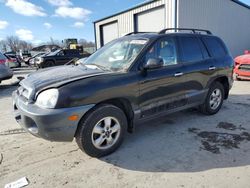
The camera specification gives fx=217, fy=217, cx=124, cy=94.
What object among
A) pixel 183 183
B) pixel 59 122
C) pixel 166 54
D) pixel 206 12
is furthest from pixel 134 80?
pixel 206 12

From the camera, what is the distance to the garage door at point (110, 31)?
637 inches

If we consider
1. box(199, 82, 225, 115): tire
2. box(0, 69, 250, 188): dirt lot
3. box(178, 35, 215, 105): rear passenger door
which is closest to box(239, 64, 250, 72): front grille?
box(199, 82, 225, 115): tire

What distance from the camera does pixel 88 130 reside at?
2867mm

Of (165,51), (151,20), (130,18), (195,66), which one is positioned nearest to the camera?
(165,51)

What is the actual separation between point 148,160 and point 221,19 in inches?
537

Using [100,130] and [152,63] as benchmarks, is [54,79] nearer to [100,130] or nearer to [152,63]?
[100,130]

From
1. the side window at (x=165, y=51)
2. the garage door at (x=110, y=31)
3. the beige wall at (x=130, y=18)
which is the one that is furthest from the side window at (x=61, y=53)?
the side window at (x=165, y=51)

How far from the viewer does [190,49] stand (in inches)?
165

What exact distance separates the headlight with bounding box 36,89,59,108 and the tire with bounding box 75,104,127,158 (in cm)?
45

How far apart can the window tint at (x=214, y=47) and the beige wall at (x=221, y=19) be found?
6611mm

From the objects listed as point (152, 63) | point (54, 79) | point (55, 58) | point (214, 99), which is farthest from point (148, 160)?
point (55, 58)

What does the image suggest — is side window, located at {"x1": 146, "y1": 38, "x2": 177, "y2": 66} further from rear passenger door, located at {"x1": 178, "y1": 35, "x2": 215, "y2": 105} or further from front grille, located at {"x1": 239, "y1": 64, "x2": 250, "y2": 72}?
front grille, located at {"x1": 239, "y1": 64, "x2": 250, "y2": 72}

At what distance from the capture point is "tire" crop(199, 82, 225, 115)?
184 inches

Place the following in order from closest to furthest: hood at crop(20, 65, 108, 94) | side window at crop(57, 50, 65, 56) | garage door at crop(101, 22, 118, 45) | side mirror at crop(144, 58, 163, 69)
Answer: hood at crop(20, 65, 108, 94) < side mirror at crop(144, 58, 163, 69) < side window at crop(57, 50, 65, 56) < garage door at crop(101, 22, 118, 45)
